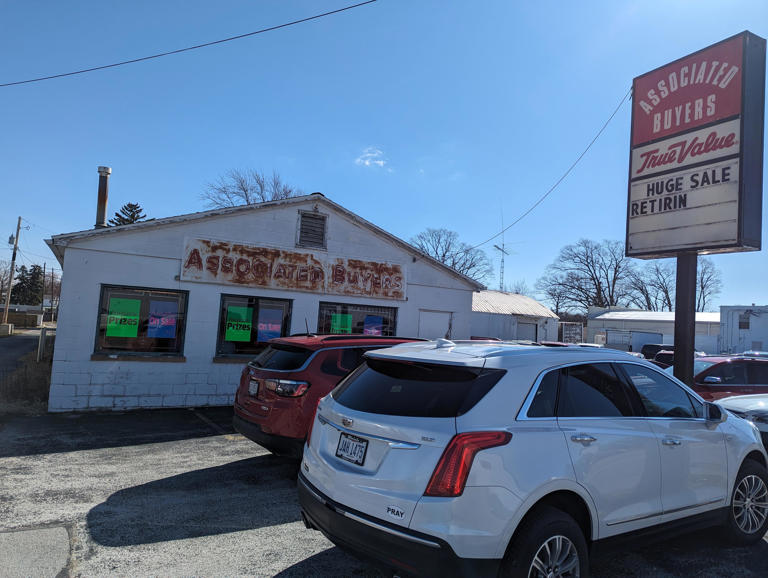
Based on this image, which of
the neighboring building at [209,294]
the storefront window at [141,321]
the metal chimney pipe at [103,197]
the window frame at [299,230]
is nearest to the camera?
the neighboring building at [209,294]

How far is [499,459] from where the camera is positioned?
2672 millimetres

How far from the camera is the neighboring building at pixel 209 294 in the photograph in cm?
947

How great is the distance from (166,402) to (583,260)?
213ft

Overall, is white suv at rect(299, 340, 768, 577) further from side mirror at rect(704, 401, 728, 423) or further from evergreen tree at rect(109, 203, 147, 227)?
evergreen tree at rect(109, 203, 147, 227)

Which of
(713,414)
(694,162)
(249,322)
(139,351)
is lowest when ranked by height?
(139,351)

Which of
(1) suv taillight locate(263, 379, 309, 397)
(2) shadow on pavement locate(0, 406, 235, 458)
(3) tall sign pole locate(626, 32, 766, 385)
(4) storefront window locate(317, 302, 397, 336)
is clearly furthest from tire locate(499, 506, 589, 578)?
(4) storefront window locate(317, 302, 397, 336)

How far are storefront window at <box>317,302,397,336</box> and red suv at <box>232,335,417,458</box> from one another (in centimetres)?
532

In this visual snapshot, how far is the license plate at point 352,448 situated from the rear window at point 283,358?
106 inches

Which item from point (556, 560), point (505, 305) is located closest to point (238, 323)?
point (556, 560)

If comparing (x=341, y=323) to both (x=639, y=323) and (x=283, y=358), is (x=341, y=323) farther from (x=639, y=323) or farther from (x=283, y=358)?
(x=639, y=323)

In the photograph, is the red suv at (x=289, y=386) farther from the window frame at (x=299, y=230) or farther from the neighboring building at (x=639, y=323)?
the neighboring building at (x=639, y=323)

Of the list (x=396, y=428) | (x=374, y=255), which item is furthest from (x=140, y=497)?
(x=374, y=255)

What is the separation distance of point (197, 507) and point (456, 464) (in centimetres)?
334

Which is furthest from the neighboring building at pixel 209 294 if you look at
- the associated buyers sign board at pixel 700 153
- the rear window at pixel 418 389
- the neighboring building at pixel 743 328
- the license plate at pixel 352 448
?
the neighboring building at pixel 743 328
